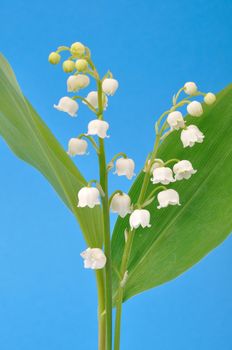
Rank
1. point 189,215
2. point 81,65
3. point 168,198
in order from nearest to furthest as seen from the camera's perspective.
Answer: point 81,65 < point 168,198 < point 189,215

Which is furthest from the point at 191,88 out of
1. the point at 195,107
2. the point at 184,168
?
the point at 184,168

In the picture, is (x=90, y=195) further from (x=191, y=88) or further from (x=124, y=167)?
(x=191, y=88)

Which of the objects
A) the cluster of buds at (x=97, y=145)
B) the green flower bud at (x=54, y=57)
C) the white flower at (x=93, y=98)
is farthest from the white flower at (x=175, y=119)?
the green flower bud at (x=54, y=57)

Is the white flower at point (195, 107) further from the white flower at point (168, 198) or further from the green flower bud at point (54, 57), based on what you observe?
the green flower bud at point (54, 57)

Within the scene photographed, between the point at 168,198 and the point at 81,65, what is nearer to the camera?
the point at 81,65

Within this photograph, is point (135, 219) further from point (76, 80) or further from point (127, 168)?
point (76, 80)

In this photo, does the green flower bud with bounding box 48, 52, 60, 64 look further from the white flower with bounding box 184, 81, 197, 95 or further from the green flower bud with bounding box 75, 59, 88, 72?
the white flower with bounding box 184, 81, 197, 95

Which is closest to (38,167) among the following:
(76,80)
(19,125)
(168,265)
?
(19,125)
